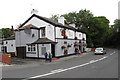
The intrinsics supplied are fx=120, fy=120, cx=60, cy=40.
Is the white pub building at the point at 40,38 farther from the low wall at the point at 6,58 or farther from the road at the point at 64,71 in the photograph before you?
the road at the point at 64,71

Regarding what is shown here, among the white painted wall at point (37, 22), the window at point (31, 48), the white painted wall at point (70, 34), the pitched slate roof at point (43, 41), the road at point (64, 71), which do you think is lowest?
the road at point (64, 71)

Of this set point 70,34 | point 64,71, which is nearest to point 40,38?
point 70,34

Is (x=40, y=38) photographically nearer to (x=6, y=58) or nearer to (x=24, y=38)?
(x=24, y=38)

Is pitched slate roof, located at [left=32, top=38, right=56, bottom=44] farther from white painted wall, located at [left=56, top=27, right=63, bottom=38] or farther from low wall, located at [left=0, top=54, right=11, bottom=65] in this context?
low wall, located at [left=0, top=54, right=11, bottom=65]

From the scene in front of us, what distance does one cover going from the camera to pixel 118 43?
66312 millimetres

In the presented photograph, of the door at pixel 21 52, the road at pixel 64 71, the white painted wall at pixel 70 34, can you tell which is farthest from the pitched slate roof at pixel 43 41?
the road at pixel 64 71

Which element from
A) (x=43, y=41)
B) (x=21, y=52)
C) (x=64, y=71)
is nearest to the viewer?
(x=64, y=71)

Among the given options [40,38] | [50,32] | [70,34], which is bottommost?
[40,38]

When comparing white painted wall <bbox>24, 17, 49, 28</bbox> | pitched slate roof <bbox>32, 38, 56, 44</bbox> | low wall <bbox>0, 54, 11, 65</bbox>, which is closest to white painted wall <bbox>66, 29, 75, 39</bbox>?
white painted wall <bbox>24, 17, 49, 28</bbox>

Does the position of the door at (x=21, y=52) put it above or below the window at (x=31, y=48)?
below

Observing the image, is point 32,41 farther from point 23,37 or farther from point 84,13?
point 84,13

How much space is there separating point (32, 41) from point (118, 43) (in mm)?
57208

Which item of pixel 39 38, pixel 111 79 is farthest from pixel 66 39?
pixel 111 79

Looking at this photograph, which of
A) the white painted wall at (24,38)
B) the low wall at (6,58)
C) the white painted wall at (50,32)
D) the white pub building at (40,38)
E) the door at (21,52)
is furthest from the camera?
the door at (21,52)
